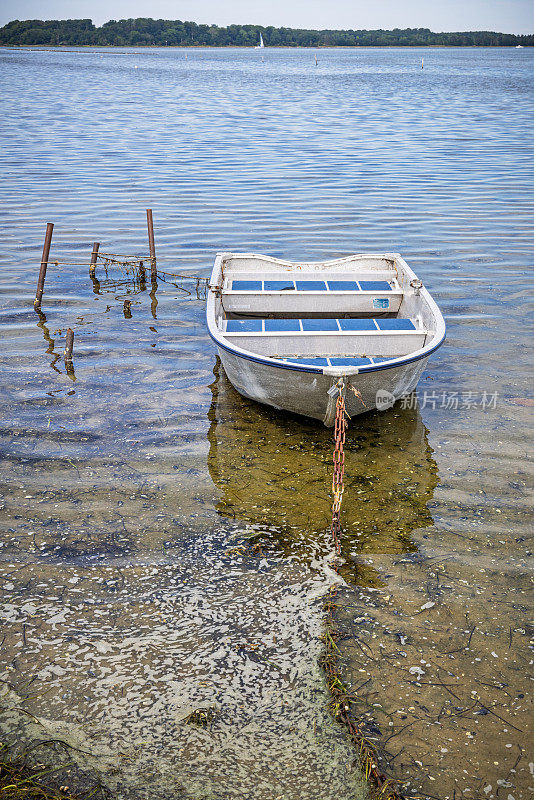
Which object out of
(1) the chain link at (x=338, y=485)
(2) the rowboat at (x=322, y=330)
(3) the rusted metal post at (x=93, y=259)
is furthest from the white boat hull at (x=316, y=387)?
(3) the rusted metal post at (x=93, y=259)

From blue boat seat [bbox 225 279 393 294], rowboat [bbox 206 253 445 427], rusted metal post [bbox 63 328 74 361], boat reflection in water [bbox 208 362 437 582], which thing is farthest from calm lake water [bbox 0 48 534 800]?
blue boat seat [bbox 225 279 393 294]

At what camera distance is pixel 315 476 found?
6.71 m

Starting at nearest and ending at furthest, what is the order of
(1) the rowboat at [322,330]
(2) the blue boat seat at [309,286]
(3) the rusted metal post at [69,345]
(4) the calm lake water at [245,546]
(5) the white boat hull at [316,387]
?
(4) the calm lake water at [245,546] → (5) the white boat hull at [316,387] → (1) the rowboat at [322,330] → (3) the rusted metal post at [69,345] → (2) the blue boat seat at [309,286]

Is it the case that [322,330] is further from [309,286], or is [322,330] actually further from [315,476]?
[315,476]

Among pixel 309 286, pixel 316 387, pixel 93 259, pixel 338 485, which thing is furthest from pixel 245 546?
pixel 93 259

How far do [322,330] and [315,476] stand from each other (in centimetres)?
233

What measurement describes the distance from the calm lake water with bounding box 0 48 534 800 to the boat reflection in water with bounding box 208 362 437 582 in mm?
28

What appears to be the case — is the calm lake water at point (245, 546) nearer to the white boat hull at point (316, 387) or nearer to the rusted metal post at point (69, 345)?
the rusted metal post at point (69, 345)

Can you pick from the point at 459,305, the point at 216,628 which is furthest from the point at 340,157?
the point at 216,628

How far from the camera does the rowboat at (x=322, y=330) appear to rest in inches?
273

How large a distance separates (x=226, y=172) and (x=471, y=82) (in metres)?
52.1

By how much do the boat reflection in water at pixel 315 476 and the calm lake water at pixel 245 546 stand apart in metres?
0.03

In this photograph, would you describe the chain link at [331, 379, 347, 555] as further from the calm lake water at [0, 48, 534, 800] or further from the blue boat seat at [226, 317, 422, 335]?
the blue boat seat at [226, 317, 422, 335]

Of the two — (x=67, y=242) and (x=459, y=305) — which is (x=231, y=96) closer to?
(x=67, y=242)
